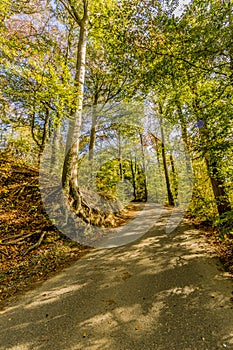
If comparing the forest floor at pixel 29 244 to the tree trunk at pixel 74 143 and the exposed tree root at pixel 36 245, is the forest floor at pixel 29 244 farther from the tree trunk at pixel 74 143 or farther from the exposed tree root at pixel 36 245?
the tree trunk at pixel 74 143

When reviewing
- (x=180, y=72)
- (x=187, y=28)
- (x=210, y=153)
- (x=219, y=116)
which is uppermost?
(x=187, y=28)

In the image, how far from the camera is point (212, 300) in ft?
9.25

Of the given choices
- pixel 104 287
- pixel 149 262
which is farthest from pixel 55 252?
pixel 149 262

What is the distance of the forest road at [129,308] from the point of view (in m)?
2.20

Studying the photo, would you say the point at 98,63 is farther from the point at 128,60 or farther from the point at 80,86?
the point at 128,60

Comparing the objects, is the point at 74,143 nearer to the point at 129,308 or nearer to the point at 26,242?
the point at 26,242

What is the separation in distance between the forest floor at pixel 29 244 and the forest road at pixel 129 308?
0.39 meters

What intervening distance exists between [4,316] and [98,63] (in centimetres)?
1100

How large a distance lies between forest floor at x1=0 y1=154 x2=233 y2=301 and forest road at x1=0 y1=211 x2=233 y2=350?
39cm

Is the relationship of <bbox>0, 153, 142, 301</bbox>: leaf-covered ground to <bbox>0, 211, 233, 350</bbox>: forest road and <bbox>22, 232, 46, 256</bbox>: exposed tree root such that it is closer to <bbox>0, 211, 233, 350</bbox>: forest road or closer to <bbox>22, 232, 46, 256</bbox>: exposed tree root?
<bbox>22, 232, 46, 256</bbox>: exposed tree root

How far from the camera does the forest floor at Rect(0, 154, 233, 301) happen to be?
3742 millimetres

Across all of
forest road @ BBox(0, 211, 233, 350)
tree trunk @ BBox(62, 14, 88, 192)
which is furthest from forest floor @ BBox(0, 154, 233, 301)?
tree trunk @ BBox(62, 14, 88, 192)

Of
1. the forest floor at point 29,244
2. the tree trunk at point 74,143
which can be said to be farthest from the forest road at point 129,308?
the tree trunk at point 74,143

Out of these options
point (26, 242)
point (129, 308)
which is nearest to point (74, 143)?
point (26, 242)
